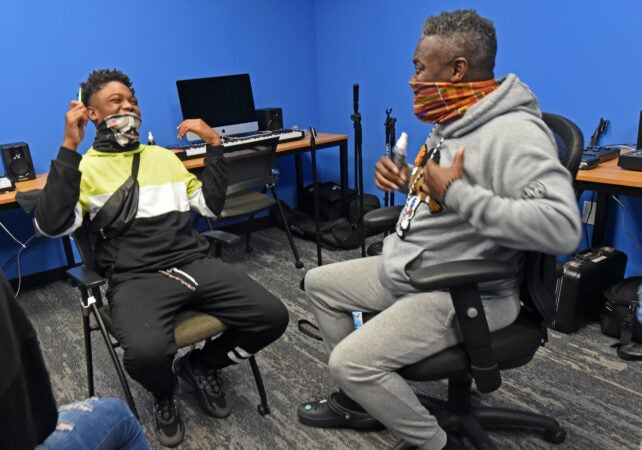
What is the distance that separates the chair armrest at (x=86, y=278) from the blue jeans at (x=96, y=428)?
1.81 ft

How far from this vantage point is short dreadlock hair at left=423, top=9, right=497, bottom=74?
1.21 meters

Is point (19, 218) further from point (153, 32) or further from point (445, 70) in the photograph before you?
point (445, 70)

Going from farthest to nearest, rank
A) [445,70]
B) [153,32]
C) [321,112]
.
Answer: [321,112] → [153,32] → [445,70]

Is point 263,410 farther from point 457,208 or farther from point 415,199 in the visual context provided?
point 457,208

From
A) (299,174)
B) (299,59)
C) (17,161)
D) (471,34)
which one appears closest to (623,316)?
(471,34)

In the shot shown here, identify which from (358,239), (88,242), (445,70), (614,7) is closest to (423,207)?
(445,70)

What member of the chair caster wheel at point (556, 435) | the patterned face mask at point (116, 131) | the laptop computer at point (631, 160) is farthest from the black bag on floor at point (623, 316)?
the patterned face mask at point (116, 131)

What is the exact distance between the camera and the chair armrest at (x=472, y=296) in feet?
3.59

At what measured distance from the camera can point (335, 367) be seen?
129 centimetres

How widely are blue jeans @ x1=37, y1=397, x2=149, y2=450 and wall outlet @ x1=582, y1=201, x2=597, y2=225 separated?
7.84 feet

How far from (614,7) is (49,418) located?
269cm

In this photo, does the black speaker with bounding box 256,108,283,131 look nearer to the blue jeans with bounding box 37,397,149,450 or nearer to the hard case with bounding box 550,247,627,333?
the hard case with bounding box 550,247,627,333

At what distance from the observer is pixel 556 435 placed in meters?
1.55

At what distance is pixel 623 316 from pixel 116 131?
2.13 m
